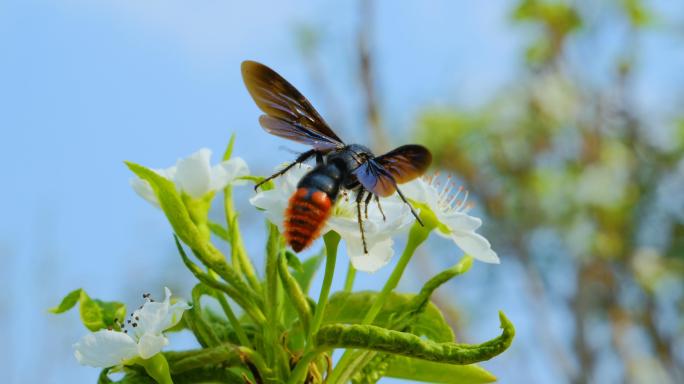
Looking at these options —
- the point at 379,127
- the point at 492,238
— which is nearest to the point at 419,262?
the point at 379,127

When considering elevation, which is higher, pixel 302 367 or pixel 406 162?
pixel 406 162

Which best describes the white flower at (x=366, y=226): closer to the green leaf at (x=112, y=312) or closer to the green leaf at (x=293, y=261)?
the green leaf at (x=293, y=261)

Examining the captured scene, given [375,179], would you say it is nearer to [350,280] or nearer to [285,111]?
[350,280]

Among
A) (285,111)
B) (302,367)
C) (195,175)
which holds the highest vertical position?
(285,111)

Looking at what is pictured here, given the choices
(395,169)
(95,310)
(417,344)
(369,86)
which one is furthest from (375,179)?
(369,86)

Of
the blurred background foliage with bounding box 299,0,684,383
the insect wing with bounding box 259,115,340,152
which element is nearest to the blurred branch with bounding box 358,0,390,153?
the blurred background foliage with bounding box 299,0,684,383
